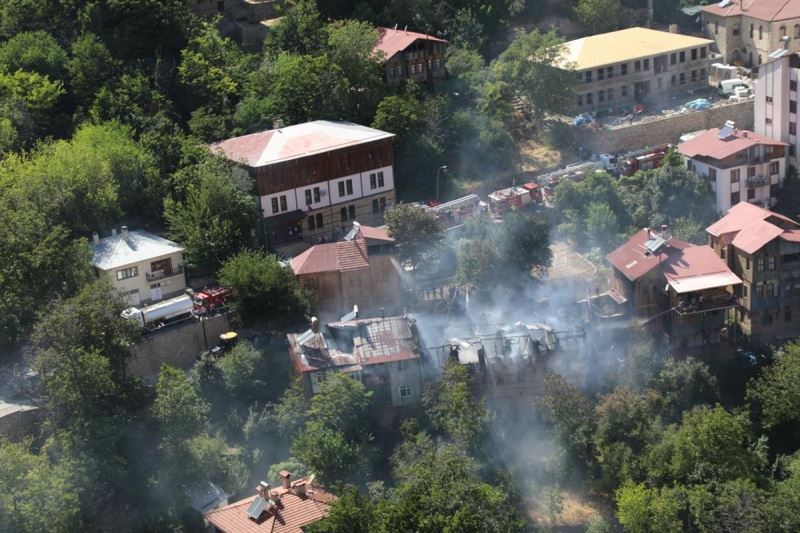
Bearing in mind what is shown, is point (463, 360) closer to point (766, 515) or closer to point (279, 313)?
point (279, 313)

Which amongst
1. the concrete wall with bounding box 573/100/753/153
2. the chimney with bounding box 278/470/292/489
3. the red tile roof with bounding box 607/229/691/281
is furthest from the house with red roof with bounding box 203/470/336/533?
the concrete wall with bounding box 573/100/753/153

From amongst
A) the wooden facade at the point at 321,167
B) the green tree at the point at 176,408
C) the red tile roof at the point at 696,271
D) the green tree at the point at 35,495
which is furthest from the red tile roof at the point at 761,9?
the green tree at the point at 35,495

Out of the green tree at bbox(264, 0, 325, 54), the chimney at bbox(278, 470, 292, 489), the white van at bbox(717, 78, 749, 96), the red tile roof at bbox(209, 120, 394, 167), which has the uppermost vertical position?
the green tree at bbox(264, 0, 325, 54)

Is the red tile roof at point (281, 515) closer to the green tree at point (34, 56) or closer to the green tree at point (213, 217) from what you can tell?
the green tree at point (213, 217)

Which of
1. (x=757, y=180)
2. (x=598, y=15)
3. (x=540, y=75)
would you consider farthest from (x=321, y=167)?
(x=598, y=15)

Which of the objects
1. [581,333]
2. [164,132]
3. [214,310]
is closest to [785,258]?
[581,333]

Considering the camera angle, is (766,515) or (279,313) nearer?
(766,515)

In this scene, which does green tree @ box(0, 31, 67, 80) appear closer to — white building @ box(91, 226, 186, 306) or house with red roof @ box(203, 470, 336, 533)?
white building @ box(91, 226, 186, 306)
